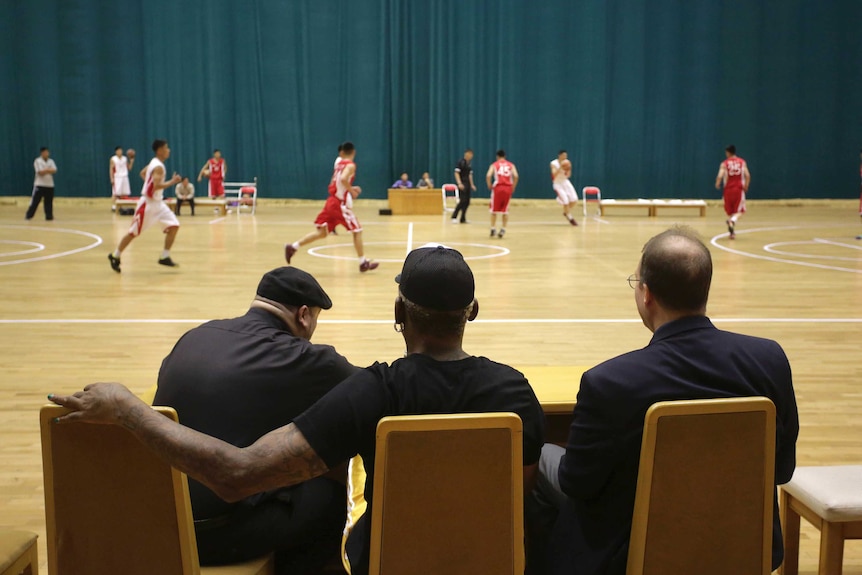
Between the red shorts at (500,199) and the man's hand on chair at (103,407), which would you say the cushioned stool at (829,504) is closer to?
the man's hand on chair at (103,407)

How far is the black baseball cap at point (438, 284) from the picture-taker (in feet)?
6.87

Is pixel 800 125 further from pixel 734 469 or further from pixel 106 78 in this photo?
pixel 734 469

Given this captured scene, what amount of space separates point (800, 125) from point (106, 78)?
1789 centimetres

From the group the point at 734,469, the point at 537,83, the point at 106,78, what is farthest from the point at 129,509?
the point at 106,78

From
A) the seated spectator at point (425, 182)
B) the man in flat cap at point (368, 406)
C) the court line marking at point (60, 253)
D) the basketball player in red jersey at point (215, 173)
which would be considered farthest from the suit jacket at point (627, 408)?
the basketball player in red jersey at point (215, 173)

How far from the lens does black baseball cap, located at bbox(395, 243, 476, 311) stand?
209 cm

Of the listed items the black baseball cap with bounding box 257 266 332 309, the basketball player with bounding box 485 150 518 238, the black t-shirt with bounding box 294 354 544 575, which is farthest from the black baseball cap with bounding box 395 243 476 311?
the basketball player with bounding box 485 150 518 238

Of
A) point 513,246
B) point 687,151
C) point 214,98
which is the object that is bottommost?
point 513,246

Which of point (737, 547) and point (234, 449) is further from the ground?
point (234, 449)

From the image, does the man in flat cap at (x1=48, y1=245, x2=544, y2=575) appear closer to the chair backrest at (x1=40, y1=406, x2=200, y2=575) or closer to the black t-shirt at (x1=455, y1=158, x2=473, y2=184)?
the chair backrest at (x1=40, y1=406, x2=200, y2=575)

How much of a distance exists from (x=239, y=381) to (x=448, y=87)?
2091cm

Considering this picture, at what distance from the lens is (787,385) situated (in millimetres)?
2195

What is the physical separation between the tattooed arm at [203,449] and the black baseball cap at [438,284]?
0.43 m

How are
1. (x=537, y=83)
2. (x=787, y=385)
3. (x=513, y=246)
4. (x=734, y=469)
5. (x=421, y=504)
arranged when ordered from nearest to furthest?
(x=421, y=504)
(x=734, y=469)
(x=787, y=385)
(x=513, y=246)
(x=537, y=83)
